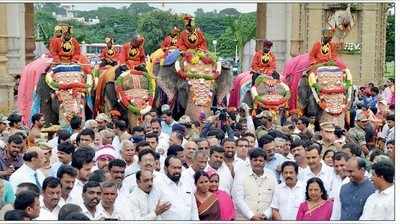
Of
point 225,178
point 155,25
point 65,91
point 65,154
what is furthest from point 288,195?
point 155,25

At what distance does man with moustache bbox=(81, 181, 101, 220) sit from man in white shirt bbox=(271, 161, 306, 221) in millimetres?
1364

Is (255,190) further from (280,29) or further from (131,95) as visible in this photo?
(280,29)

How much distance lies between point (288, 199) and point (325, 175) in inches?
22.2

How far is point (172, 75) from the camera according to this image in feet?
45.8

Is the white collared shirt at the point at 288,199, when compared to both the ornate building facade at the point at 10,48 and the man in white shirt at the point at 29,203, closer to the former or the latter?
the man in white shirt at the point at 29,203

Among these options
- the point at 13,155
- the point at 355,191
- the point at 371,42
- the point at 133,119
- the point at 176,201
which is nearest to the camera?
the point at 355,191

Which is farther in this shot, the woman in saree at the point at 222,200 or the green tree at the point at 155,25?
the green tree at the point at 155,25

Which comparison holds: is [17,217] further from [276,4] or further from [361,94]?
[276,4]

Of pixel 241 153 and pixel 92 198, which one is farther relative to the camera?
pixel 241 153

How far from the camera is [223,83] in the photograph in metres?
14.1

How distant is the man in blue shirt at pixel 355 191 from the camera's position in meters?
6.36

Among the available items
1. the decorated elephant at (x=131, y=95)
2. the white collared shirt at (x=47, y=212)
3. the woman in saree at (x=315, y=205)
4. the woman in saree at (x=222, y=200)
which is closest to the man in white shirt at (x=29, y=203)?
the white collared shirt at (x=47, y=212)

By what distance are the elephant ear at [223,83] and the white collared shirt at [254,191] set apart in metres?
6.99

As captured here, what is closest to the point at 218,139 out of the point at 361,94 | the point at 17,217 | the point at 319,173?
the point at 319,173
